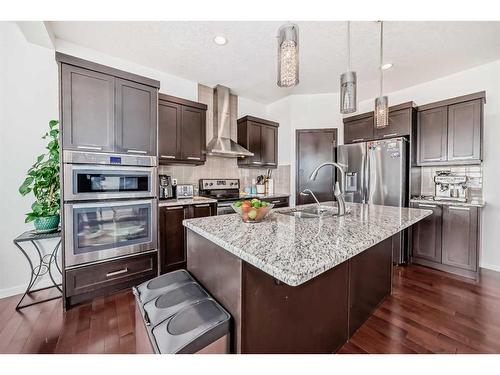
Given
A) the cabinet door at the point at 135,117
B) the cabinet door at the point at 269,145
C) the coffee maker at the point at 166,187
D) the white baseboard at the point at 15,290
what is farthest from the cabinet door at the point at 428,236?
the white baseboard at the point at 15,290

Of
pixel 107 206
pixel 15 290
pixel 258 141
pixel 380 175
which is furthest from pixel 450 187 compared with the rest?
pixel 15 290

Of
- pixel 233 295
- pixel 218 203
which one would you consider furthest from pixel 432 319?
pixel 218 203

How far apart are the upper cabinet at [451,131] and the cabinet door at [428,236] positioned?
0.69 metres

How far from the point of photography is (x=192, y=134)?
10.2 feet

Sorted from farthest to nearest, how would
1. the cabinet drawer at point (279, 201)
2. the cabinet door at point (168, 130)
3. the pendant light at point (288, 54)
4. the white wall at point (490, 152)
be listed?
1. the cabinet drawer at point (279, 201)
2. the cabinet door at point (168, 130)
3. the white wall at point (490, 152)
4. the pendant light at point (288, 54)

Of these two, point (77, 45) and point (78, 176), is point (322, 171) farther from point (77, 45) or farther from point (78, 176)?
point (77, 45)

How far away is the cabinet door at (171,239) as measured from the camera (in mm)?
2510

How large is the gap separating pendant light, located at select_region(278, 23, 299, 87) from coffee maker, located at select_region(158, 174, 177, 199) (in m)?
2.24

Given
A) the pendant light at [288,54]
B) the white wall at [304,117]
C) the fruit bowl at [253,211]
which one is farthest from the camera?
the white wall at [304,117]

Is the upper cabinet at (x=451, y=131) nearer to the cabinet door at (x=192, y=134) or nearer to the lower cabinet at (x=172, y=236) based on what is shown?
the cabinet door at (x=192, y=134)

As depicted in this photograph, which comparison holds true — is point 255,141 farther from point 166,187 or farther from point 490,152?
point 490,152

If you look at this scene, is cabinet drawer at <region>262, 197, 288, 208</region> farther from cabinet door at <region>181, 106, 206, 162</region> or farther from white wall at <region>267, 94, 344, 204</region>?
cabinet door at <region>181, 106, 206, 162</region>

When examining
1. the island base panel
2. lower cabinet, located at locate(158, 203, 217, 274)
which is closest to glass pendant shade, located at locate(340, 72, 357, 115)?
the island base panel

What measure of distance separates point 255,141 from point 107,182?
250 cm
